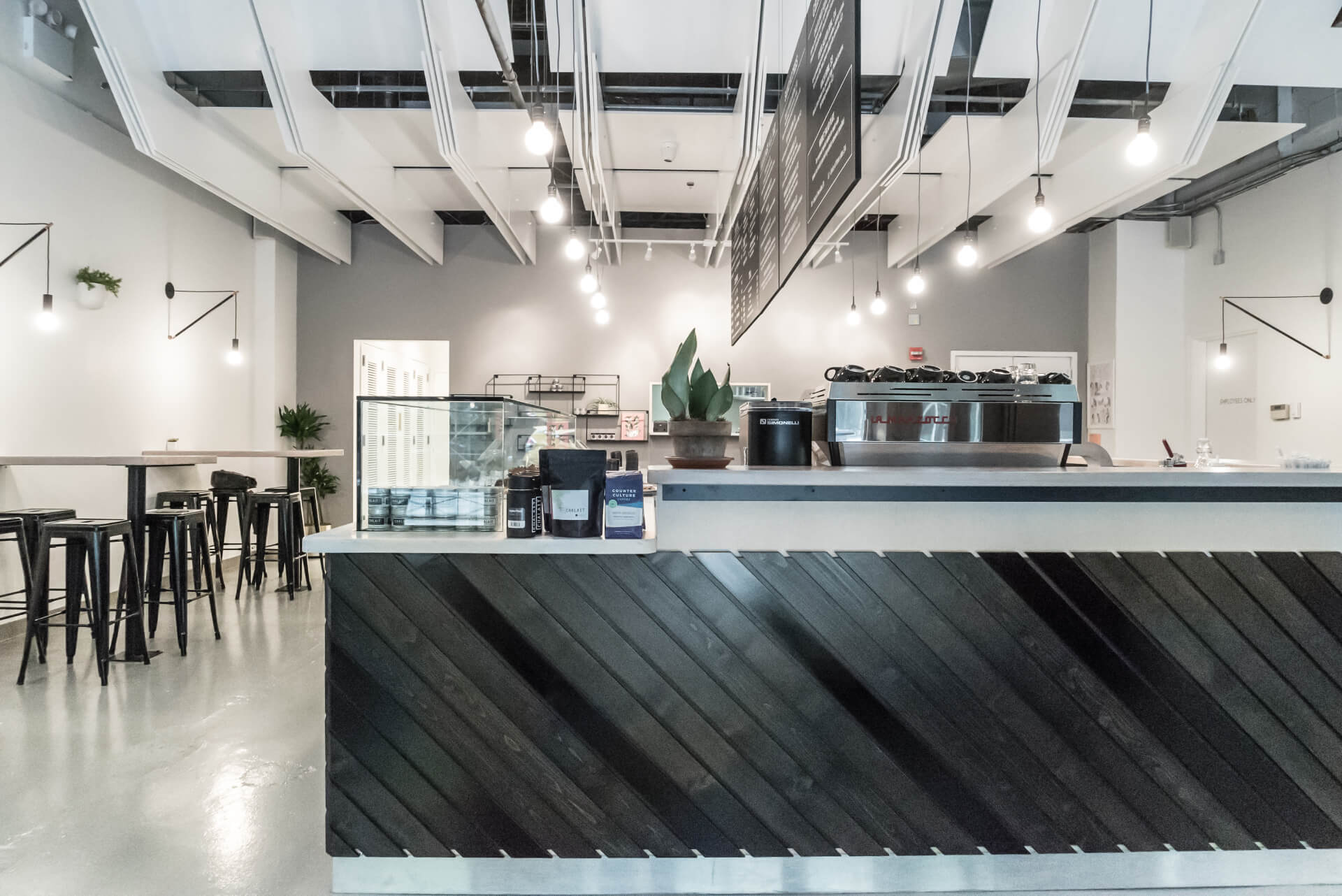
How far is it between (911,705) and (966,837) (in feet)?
1.35

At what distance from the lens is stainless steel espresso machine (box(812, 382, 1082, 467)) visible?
10.1 ft

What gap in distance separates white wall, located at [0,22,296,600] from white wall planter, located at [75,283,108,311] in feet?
0.18

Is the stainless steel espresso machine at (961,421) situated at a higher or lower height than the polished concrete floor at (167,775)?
higher

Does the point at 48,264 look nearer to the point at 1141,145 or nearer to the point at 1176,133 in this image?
the point at 1141,145

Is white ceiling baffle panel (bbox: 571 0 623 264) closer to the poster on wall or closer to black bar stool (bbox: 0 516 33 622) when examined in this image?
black bar stool (bbox: 0 516 33 622)

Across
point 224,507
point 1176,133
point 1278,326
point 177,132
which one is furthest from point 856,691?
point 1278,326

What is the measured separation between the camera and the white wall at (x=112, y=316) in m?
4.71

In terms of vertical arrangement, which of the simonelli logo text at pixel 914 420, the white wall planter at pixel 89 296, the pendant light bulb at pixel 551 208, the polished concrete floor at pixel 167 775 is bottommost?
the polished concrete floor at pixel 167 775

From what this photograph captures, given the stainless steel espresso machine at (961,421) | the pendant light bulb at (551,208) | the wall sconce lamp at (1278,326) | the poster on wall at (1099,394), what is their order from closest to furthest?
1. the stainless steel espresso machine at (961,421)
2. the pendant light bulb at (551,208)
3. the wall sconce lamp at (1278,326)
4. the poster on wall at (1099,394)

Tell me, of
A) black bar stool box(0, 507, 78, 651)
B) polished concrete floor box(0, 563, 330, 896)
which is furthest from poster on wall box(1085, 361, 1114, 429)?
black bar stool box(0, 507, 78, 651)

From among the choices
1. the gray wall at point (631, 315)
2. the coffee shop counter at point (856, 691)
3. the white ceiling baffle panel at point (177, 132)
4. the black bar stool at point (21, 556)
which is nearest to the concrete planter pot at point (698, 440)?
the coffee shop counter at point (856, 691)

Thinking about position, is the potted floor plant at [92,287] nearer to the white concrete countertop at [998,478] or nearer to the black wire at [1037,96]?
the white concrete countertop at [998,478]

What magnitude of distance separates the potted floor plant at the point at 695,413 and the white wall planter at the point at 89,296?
4.97 meters

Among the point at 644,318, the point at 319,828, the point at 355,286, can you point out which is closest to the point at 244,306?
the point at 355,286
